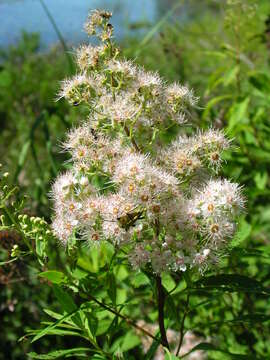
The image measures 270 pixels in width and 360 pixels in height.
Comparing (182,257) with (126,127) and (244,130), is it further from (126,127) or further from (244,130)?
(244,130)

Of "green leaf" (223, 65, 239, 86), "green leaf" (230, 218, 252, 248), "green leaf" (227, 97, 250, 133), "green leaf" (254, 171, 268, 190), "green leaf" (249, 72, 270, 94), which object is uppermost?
"green leaf" (223, 65, 239, 86)

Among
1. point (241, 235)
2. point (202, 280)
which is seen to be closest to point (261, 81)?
point (241, 235)

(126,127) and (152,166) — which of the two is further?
(126,127)

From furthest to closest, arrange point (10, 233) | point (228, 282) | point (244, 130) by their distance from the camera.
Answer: point (244, 130) → point (10, 233) → point (228, 282)

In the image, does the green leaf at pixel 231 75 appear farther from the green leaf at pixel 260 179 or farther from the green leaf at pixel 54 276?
the green leaf at pixel 54 276

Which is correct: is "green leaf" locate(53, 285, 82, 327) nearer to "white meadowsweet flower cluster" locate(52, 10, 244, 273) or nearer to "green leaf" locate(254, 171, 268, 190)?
"white meadowsweet flower cluster" locate(52, 10, 244, 273)

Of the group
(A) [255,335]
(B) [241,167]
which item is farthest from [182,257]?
(A) [255,335]

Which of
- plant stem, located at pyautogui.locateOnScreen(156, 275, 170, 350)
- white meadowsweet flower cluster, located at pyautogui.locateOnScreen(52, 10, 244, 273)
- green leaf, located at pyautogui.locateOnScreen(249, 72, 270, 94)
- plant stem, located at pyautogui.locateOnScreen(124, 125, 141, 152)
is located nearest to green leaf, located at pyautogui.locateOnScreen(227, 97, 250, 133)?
green leaf, located at pyautogui.locateOnScreen(249, 72, 270, 94)

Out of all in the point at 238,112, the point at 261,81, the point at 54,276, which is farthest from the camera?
the point at 261,81

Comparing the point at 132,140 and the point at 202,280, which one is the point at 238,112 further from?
the point at 202,280
